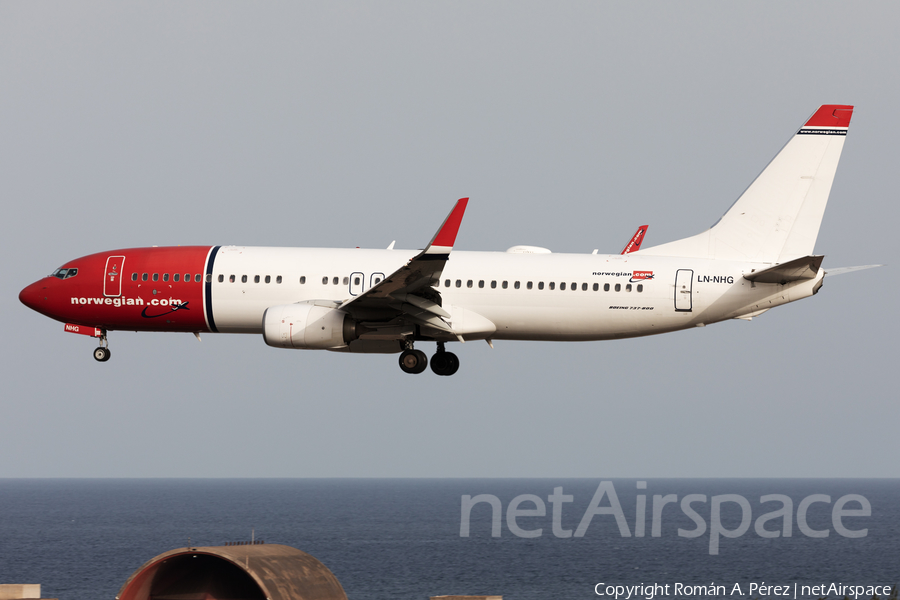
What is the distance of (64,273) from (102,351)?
346 centimetres

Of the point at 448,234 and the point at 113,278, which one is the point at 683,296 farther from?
the point at 113,278

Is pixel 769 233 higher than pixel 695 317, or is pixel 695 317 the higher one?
pixel 769 233

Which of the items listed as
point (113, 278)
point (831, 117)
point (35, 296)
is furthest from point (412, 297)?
point (831, 117)

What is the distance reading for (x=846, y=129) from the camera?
4019 cm

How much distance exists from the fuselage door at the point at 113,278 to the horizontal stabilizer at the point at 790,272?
23.8 meters

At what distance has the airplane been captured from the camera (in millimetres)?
37438

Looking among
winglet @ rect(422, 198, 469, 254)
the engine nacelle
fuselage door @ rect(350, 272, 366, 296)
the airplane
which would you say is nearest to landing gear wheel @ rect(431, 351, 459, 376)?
the airplane

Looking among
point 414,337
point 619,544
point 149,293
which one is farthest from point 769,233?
point 619,544

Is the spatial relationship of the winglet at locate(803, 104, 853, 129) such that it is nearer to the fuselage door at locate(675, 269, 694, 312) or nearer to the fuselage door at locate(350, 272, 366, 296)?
the fuselage door at locate(675, 269, 694, 312)

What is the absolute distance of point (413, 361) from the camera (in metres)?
38.5

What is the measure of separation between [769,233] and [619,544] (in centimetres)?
16063

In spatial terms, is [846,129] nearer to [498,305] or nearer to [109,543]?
[498,305]

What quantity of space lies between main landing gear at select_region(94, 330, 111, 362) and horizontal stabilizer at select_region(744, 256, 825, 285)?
25183mm

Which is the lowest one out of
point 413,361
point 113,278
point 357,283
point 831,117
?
point 413,361
